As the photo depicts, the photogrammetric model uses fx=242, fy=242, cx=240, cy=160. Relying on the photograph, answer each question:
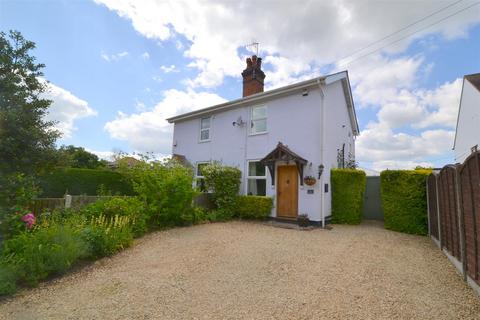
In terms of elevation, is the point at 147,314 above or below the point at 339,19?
below

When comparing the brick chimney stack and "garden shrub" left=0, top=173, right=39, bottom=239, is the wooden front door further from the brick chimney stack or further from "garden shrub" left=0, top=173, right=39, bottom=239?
"garden shrub" left=0, top=173, right=39, bottom=239

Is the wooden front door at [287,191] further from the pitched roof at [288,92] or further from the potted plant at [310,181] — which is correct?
the pitched roof at [288,92]

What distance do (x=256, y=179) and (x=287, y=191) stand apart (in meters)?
1.64

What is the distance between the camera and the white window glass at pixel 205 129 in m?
13.3

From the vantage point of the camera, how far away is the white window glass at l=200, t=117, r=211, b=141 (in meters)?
13.3

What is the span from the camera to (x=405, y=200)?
8.15m

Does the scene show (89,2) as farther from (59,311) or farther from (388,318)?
(388,318)

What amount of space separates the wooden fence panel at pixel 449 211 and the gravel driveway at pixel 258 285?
0.40 metres

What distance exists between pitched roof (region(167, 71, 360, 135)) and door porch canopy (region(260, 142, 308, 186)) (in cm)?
232

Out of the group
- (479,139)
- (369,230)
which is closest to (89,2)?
(369,230)

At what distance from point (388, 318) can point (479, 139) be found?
15.5 meters

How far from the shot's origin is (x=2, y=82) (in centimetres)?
665

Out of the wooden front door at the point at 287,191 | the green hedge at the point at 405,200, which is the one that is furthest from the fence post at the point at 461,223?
the wooden front door at the point at 287,191

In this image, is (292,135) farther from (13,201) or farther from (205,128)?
(13,201)
